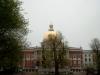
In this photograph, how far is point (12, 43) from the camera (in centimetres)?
3092

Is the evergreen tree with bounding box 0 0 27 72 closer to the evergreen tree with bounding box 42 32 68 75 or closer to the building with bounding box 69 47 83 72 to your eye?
the evergreen tree with bounding box 42 32 68 75

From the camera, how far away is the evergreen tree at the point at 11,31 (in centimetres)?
2856

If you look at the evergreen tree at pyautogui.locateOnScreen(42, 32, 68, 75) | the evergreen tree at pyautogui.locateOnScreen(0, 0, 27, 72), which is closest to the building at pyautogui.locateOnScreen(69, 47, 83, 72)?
the evergreen tree at pyautogui.locateOnScreen(42, 32, 68, 75)

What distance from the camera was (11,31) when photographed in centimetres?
3152

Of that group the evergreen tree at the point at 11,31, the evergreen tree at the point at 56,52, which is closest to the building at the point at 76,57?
the evergreen tree at the point at 56,52

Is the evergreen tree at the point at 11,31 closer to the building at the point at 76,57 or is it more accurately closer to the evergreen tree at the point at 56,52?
the evergreen tree at the point at 56,52

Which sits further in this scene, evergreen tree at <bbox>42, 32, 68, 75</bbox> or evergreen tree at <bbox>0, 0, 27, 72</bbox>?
evergreen tree at <bbox>42, 32, 68, 75</bbox>

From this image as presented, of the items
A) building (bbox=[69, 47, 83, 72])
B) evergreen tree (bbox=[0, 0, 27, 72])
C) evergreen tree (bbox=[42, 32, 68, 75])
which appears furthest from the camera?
building (bbox=[69, 47, 83, 72])

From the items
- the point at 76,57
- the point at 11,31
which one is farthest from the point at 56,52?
the point at 76,57

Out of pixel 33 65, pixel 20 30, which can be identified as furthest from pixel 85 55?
pixel 20 30

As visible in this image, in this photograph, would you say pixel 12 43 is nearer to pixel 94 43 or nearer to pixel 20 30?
pixel 20 30

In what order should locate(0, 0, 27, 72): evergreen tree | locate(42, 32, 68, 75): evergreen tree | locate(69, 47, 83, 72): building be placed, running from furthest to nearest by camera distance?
locate(69, 47, 83, 72): building, locate(42, 32, 68, 75): evergreen tree, locate(0, 0, 27, 72): evergreen tree

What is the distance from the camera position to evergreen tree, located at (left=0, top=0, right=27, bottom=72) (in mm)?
28562

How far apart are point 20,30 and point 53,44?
3021cm
